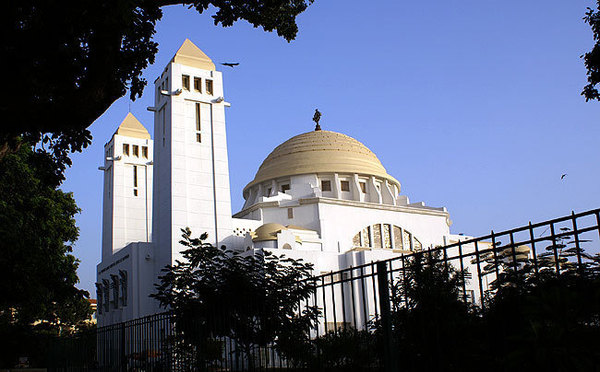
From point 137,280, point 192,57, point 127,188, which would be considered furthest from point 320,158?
point 137,280

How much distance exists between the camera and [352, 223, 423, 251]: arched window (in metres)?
38.0

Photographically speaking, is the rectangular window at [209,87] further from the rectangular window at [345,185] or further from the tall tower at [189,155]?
the rectangular window at [345,185]

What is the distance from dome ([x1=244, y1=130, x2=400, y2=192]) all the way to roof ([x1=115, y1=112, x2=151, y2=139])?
8451 mm

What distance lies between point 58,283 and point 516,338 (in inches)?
763

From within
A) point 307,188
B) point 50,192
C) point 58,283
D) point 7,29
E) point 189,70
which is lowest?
point 58,283

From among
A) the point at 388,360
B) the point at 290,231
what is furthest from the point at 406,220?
the point at 388,360

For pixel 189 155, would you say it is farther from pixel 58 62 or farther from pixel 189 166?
pixel 58 62

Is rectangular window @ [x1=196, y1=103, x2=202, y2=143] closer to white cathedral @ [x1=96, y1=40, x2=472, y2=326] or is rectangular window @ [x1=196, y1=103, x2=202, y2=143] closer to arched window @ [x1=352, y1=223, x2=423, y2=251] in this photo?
white cathedral @ [x1=96, y1=40, x2=472, y2=326]

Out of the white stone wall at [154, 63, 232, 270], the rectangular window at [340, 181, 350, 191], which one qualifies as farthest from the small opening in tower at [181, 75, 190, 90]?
the rectangular window at [340, 181, 350, 191]

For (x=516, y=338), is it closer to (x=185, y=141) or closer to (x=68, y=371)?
(x=68, y=371)

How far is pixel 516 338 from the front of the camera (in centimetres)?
425

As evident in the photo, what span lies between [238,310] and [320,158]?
34539mm

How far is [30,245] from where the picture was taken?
17.3 meters

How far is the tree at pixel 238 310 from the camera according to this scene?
7758 mm
